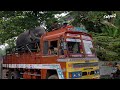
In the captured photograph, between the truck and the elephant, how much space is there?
834 millimetres

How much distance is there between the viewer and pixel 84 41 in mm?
8352

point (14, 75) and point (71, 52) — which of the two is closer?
point (71, 52)

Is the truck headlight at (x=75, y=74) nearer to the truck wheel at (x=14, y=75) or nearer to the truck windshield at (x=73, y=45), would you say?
the truck windshield at (x=73, y=45)

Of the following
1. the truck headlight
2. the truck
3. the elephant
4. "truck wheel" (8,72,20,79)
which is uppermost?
the elephant

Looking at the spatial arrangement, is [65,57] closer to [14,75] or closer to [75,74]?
[75,74]

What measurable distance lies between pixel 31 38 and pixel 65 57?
3345mm

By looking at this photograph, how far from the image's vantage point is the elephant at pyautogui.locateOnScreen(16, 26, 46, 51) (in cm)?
1023

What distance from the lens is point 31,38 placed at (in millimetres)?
10484

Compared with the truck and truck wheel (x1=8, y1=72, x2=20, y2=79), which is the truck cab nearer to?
the truck

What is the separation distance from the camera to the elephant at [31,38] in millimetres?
10234

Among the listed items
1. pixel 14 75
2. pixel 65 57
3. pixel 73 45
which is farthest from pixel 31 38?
pixel 65 57

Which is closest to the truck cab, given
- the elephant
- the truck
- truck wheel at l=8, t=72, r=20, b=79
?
the truck

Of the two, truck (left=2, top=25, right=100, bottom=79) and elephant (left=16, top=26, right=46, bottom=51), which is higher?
elephant (left=16, top=26, right=46, bottom=51)
